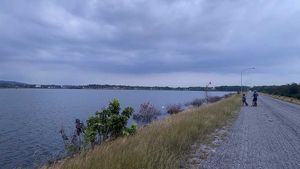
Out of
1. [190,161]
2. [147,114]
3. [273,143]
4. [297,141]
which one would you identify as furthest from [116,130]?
[147,114]

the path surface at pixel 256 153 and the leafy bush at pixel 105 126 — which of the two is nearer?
the path surface at pixel 256 153

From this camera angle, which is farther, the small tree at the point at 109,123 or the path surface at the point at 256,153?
the small tree at the point at 109,123

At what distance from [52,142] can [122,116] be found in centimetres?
961

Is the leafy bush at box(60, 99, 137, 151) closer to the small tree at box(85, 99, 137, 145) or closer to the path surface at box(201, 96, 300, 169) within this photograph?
the small tree at box(85, 99, 137, 145)

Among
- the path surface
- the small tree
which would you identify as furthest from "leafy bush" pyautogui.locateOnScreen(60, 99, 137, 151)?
the path surface

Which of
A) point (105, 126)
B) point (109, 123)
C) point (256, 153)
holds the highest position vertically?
point (109, 123)

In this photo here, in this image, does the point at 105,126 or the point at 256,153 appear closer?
the point at 256,153

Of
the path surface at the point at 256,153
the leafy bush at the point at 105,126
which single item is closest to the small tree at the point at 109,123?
the leafy bush at the point at 105,126

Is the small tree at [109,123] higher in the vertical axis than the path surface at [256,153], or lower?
higher

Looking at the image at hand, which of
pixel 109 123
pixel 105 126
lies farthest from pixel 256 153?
pixel 105 126

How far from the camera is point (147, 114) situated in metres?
35.6

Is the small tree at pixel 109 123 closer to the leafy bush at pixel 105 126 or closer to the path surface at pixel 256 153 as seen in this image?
the leafy bush at pixel 105 126

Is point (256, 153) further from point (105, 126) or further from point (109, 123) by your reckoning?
point (105, 126)

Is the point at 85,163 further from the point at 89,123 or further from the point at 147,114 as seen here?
the point at 147,114
